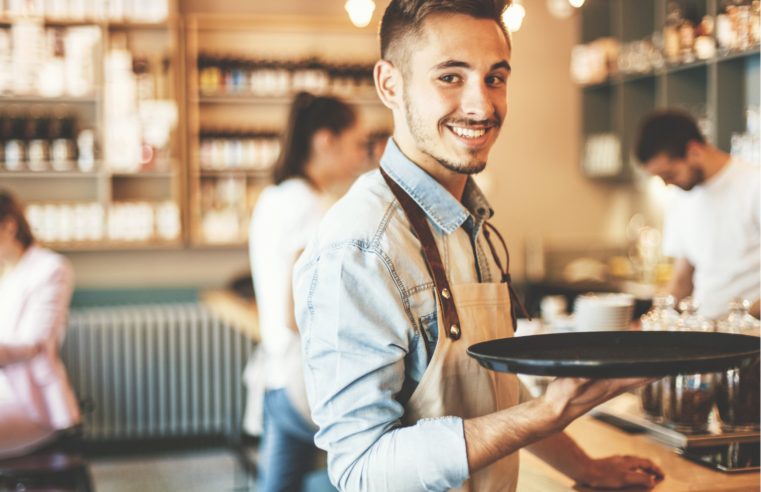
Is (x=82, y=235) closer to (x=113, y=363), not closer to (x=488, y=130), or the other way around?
(x=113, y=363)

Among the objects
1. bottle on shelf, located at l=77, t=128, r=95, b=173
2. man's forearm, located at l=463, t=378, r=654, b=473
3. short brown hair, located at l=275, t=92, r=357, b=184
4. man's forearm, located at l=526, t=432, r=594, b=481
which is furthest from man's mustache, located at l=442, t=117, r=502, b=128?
bottle on shelf, located at l=77, t=128, r=95, b=173

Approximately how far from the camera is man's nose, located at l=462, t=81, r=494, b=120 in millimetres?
1138

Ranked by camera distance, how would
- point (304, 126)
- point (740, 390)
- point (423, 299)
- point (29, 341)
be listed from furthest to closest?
point (29, 341)
point (304, 126)
point (740, 390)
point (423, 299)

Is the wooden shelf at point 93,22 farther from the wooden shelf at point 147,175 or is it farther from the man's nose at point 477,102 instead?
the man's nose at point 477,102

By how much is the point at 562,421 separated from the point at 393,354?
25 cm

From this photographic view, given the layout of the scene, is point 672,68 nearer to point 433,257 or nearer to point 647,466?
point 647,466

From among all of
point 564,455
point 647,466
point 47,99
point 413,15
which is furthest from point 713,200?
point 47,99

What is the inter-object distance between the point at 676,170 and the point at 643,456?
6.42 feet

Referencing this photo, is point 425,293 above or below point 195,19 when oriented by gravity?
below

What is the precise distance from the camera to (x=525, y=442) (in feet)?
3.23

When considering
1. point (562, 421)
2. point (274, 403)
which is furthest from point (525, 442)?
point (274, 403)

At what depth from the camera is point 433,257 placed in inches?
44.7

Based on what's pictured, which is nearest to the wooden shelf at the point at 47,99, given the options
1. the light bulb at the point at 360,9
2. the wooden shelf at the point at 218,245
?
the wooden shelf at the point at 218,245

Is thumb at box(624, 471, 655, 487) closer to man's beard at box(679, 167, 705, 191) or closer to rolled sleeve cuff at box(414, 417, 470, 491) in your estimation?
rolled sleeve cuff at box(414, 417, 470, 491)
